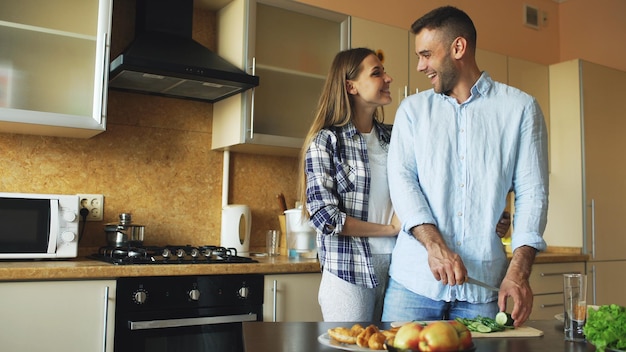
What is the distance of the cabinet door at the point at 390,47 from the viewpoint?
10.0 ft

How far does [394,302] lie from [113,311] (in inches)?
39.7

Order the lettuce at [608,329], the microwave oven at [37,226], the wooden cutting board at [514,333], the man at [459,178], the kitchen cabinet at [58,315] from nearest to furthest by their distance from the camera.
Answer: the lettuce at [608,329], the wooden cutting board at [514,333], the man at [459,178], the kitchen cabinet at [58,315], the microwave oven at [37,226]

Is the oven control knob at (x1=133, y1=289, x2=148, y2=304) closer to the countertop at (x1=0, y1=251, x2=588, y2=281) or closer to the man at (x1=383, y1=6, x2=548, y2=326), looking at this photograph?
the countertop at (x1=0, y1=251, x2=588, y2=281)

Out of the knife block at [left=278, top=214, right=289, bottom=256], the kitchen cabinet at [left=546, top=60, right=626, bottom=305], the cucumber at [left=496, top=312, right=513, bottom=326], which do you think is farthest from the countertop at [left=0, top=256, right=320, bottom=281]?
the kitchen cabinet at [left=546, top=60, right=626, bottom=305]

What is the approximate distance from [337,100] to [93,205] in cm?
127

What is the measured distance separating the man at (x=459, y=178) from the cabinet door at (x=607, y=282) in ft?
7.29

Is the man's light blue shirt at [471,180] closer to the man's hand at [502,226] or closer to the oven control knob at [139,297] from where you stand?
the man's hand at [502,226]

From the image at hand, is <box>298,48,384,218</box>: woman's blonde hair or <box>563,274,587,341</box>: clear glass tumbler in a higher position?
<box>298,48,384,218</box>: woman's blonde hair

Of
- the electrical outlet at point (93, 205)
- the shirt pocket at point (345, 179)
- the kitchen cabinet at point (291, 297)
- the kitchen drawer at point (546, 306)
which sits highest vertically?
the shirt pocket at point (345, 179)

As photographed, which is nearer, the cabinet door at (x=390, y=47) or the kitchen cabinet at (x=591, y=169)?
the cabinet door at (x=390, y=47)

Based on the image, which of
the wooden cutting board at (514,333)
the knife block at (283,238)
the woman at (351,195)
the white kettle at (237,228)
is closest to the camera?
the wooden cutting board at (514,333)

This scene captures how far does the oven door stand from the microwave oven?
42 centimetres

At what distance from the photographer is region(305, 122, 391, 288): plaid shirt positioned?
186 centimetres

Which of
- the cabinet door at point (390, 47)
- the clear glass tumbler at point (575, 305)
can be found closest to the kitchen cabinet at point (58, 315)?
the clear glass tumbler at point (575, 305)
